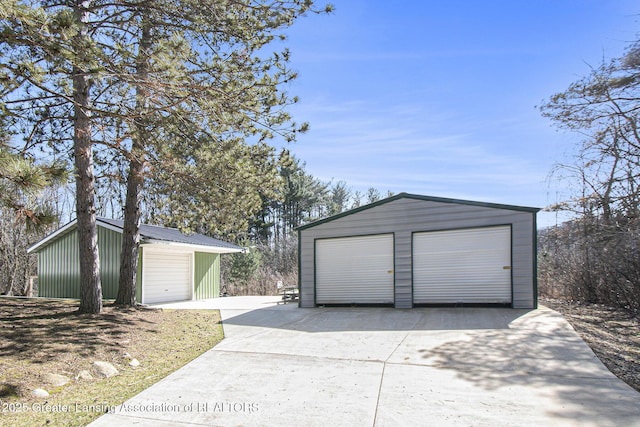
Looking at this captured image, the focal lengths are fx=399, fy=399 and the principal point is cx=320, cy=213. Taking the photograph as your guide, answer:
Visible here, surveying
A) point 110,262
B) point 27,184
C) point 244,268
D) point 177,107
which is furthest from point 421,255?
point 244,268

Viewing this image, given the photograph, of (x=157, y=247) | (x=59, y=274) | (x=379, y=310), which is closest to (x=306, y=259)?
(x=379, y=310)

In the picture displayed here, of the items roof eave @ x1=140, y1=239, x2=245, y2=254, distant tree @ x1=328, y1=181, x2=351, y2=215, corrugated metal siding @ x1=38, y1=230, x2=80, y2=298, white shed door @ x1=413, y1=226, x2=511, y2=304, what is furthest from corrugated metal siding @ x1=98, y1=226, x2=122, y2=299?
distant tree @ x1=328, y1=181, x2=351, y2=215

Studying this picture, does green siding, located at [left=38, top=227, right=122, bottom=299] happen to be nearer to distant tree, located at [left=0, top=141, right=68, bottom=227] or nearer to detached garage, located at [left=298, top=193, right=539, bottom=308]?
detached garage, located at [left=298, top=193, right=539, bottom=308]

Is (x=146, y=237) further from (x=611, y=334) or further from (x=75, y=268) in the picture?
(x=611, y=334)

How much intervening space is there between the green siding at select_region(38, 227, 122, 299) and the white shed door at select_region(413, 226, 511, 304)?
32.6 ft

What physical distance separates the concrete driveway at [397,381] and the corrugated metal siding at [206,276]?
8.42m

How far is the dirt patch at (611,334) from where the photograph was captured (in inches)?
199

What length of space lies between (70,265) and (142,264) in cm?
345

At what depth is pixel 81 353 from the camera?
221 inches

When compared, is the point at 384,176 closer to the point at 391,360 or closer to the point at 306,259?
the point at 306,259

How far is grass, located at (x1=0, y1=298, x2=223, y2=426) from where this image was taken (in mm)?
4035

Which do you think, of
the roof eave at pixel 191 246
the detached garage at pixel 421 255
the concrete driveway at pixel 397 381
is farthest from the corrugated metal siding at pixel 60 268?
the concrete driveway at pixel 397 381

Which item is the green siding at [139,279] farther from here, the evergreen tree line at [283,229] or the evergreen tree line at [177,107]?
the evergreen tree line at [283,229]

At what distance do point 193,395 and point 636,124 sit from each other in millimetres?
9768
